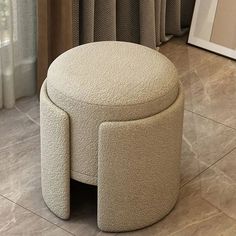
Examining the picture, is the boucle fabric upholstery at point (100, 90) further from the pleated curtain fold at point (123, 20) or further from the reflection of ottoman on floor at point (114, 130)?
the pleated curtain fold at point (123, 20)

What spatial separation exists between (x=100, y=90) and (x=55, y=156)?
284mm

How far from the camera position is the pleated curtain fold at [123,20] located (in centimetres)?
272

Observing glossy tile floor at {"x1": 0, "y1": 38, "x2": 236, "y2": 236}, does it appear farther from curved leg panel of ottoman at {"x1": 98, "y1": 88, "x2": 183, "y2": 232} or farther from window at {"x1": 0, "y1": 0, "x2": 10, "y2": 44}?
window at {"x1": 0, "y1": 0, "x2": 10, "y2": 44}

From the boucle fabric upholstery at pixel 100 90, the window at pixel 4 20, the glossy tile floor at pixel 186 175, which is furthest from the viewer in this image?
the window at pixel 4 20

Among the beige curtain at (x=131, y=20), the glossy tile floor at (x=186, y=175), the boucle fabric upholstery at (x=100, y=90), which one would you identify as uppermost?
the boucle fabric upholstery at (x=100, y=90)

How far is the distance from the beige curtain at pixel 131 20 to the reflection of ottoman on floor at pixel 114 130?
690 mm

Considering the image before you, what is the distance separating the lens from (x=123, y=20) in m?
3.08

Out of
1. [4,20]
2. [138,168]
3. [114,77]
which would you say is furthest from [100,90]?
[4,20]

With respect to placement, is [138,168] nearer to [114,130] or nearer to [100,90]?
[114,130]

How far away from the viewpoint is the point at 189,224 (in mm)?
2129

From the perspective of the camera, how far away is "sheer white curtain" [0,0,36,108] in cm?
259

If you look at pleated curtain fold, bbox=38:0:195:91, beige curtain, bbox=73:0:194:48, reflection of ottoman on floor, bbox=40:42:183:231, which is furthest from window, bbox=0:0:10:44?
reflection of ottoman on floor, bbox=40:42:183:231

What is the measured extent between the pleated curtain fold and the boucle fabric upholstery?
0.66 m

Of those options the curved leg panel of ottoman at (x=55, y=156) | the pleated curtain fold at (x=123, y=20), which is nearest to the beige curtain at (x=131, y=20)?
the pleated curtain fold at (x=123, y=20)
